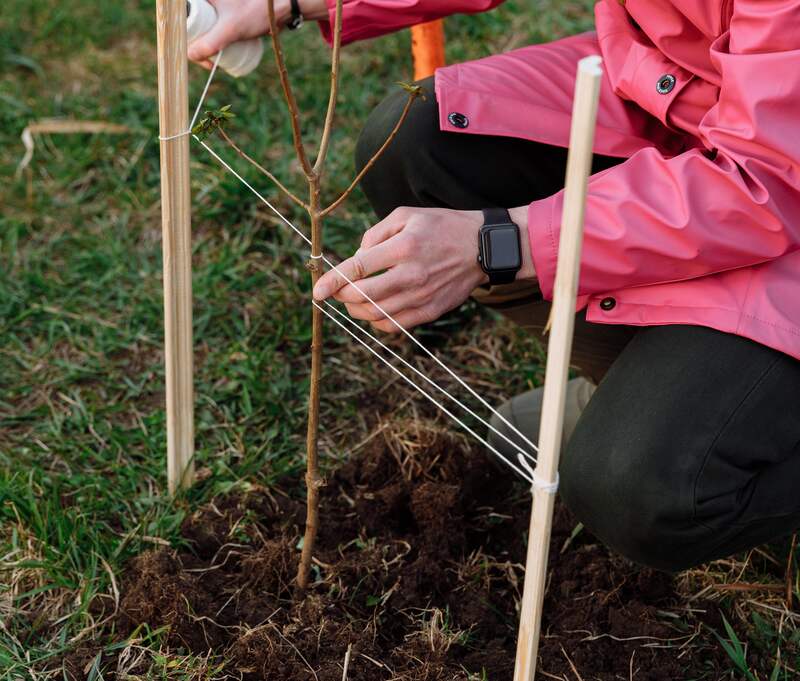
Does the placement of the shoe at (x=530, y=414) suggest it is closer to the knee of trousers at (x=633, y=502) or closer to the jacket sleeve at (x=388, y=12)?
the knee of trousers at (x=633, y=502)

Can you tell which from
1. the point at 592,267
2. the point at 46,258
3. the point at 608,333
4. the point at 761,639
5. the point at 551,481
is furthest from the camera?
the point at 46,258

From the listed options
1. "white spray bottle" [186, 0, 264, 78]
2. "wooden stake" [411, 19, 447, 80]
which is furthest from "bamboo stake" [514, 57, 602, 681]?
"wooden stake" [411, 19, 447, 80]

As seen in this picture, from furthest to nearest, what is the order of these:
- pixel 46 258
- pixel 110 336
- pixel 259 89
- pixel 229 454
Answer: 1. pixel 259 89
2. pixel 46 258
3. pixel 110 336
4. pixel 229 454

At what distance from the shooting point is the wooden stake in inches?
84.0

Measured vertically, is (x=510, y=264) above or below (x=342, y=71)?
above

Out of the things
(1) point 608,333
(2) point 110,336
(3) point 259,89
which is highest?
(1) point 608,333

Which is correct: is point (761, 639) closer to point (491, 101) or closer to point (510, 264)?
point (510, 264)

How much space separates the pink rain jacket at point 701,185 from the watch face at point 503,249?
30mm

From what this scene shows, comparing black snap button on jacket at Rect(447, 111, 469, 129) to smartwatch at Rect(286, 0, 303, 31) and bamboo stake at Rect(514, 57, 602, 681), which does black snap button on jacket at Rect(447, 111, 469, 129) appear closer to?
smartwatch at Rect(286, 0, 303, 31)

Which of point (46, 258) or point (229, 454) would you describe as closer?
point (229, 454)

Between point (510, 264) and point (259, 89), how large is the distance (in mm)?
1810

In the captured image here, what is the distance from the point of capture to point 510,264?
133cm

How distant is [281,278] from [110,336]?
426mm

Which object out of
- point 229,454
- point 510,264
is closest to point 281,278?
point 229,454
